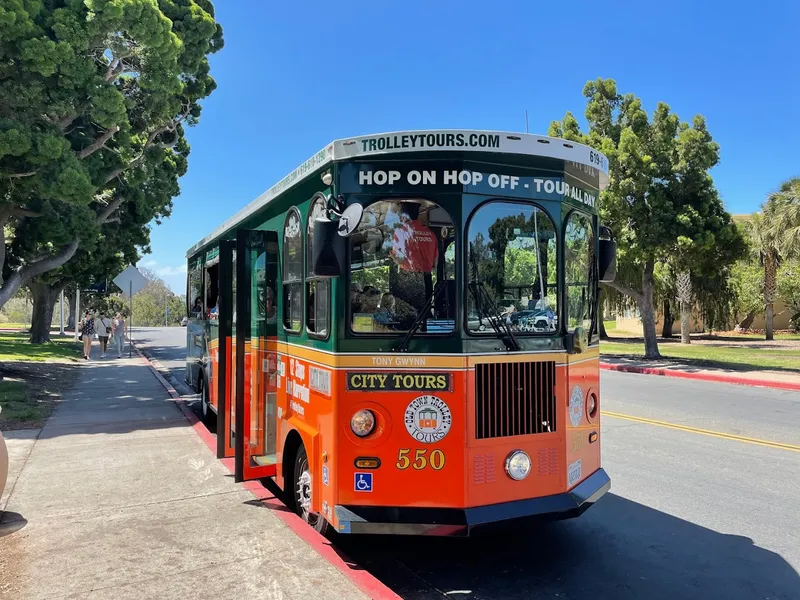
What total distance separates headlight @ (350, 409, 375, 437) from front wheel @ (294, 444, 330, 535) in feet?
2.71

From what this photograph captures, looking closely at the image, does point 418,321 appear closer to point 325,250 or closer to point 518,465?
point 325,250

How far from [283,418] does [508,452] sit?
211cm

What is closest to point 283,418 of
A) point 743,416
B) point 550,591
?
point 550,591

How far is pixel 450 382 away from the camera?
398cm

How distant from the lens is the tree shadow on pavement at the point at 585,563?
4.08 metres

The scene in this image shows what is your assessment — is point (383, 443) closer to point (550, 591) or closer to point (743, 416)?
point (550, 591)

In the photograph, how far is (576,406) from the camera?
452 cm

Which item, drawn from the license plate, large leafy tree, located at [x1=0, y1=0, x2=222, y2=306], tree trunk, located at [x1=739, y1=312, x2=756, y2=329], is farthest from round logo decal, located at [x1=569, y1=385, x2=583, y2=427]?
tree trunk, located at [x1=739, y1=312, x2=756, y2=329]

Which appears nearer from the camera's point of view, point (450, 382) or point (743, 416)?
point (450, 382)

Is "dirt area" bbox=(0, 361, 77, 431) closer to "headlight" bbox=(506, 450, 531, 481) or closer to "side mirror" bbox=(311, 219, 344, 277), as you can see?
"side mirror" bbox=(311, 219, 344, 277)

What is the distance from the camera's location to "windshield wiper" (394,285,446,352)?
157 inches

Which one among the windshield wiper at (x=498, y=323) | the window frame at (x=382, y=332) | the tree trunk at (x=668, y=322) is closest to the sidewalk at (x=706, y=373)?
the windshield wiper at (x=498, y=323)

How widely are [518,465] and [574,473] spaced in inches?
22.4

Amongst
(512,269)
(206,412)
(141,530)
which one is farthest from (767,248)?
(141,530)
